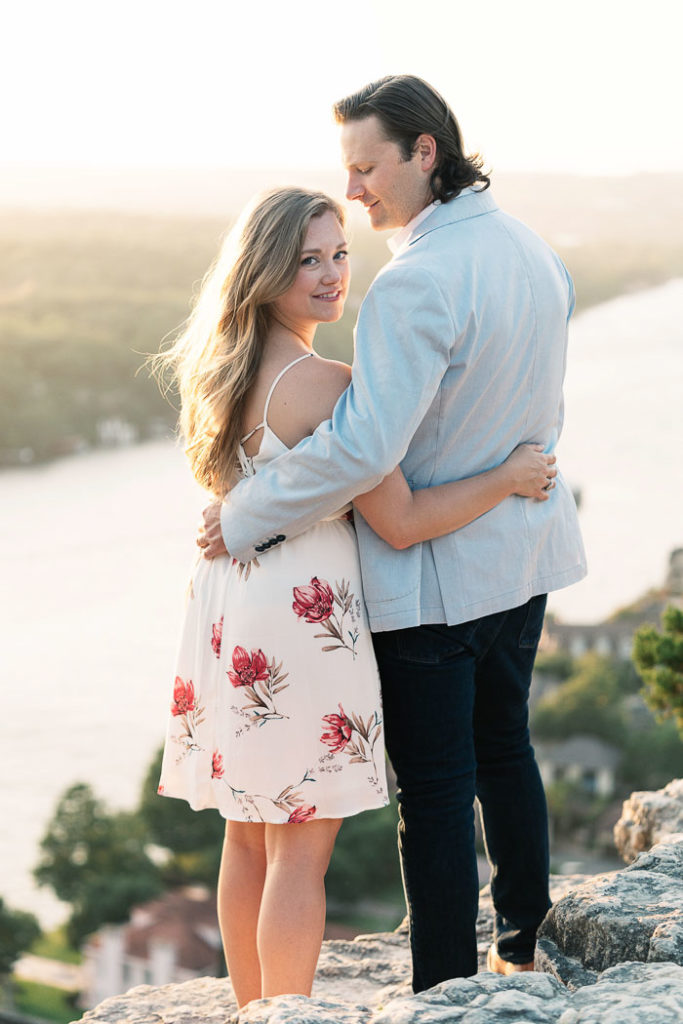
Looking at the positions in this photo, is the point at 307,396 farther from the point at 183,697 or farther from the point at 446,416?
the point at 183,697

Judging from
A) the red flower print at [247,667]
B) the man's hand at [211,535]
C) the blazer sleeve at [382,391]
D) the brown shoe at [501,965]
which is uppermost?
the blazer sleeve at [382,391]

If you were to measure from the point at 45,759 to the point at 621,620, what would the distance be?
14554 millimetres

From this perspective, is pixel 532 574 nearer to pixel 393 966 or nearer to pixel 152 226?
pixel 393 966

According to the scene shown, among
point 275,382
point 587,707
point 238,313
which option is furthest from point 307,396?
point 587,707

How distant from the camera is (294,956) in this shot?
4.70 feet

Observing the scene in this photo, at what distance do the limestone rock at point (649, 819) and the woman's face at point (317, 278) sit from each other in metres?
1.20

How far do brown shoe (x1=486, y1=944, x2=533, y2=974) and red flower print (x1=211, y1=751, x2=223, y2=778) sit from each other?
1.71 ft

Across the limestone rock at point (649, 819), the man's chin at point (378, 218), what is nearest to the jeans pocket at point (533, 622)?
the man's chin at point (378, 218)

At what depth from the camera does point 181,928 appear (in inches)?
758

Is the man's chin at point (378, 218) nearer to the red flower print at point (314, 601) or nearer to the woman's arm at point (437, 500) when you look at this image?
the woman's arm at point (437, 500)

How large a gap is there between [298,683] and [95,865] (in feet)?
75.2

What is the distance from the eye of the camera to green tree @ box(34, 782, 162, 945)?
21.4m

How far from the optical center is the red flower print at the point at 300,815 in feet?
4.68

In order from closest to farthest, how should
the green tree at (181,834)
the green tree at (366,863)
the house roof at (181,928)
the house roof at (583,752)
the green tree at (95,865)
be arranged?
1. the house roof at (181,928)
2. the green tree at (366,863)
3. the green tree at (181,834)
4. the green tree at (95,865)
5. the house roof at (583,752)
